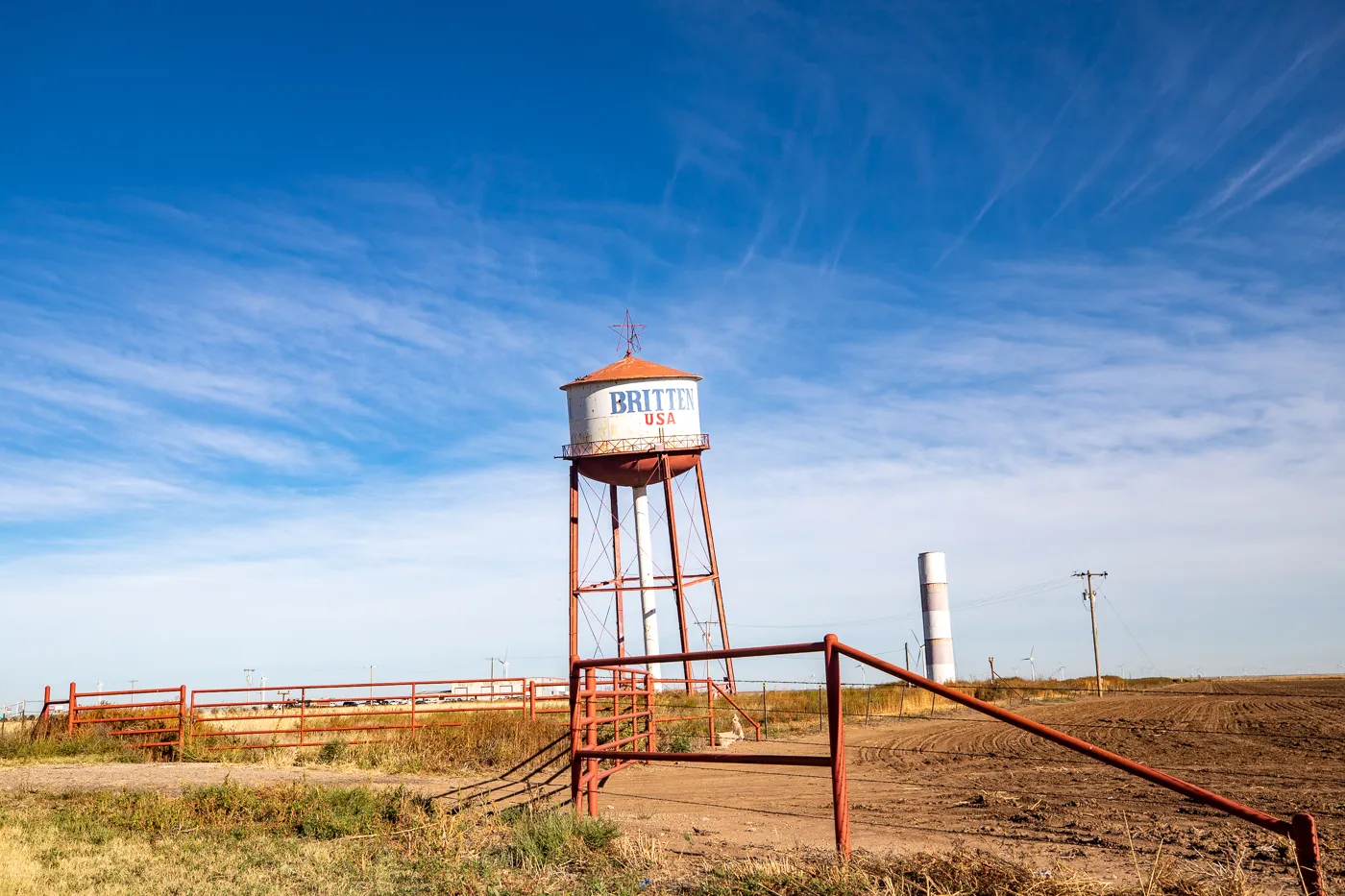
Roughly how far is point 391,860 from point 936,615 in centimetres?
4322

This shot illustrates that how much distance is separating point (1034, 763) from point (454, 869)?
11.8 metres

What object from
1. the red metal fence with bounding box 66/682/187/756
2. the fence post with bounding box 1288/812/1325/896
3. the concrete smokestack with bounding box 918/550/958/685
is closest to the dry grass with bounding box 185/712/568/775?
the red metal fence with bounding box 66/682/187/756

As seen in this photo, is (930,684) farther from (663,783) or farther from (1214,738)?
(1214,738)

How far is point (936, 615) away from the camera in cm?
4903

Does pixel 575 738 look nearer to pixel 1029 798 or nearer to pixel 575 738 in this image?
pixel 575 738

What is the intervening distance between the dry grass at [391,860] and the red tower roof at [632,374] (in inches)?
683

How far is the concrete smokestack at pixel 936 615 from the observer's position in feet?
157

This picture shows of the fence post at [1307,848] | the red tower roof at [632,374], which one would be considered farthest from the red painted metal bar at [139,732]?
the fence post at [1307,848]

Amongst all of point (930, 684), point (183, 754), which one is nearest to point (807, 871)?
point (930, 684)

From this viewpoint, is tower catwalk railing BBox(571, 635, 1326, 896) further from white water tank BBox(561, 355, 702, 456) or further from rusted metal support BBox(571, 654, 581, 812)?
white water tank BBox(561, 355, 702, 456)

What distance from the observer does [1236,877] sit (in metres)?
5.44

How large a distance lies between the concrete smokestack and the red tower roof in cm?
2387

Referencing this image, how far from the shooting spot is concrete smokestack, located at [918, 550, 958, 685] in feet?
157

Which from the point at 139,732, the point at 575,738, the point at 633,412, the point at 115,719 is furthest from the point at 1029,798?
the point at 115,719
